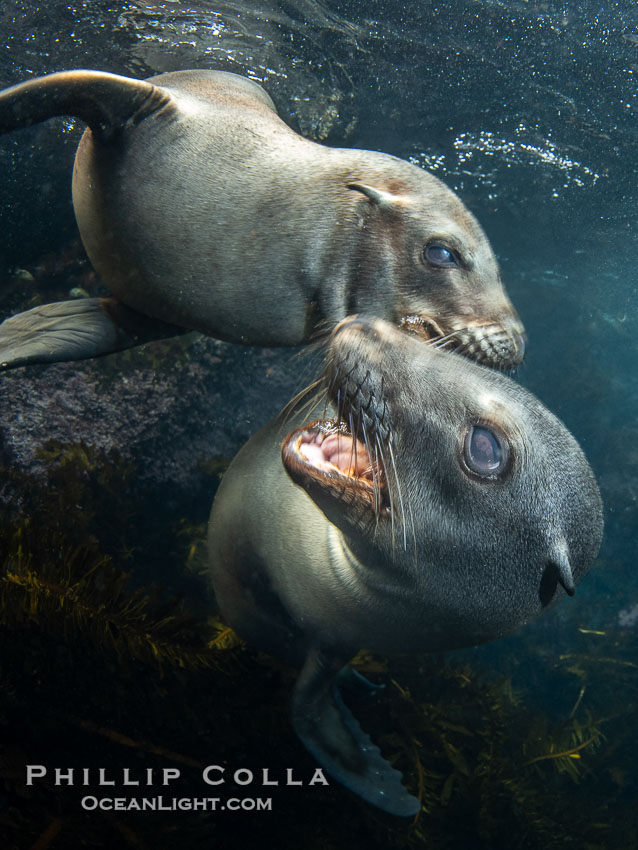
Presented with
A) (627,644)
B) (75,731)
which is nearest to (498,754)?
(75,731)

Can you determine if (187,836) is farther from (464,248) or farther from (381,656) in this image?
(464,248)

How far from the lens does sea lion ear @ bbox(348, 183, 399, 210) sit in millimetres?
2322

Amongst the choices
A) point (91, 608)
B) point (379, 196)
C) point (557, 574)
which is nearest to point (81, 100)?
point (379, 196)

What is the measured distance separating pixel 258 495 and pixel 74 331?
124 centimetres

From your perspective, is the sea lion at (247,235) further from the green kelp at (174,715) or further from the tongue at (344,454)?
the green kelp at (174,715)

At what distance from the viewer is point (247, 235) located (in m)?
2.43

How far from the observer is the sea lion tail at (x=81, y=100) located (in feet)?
7.78

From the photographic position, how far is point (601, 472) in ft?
41.6

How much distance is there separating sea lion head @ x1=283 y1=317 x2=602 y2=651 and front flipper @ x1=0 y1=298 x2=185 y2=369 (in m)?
1.34

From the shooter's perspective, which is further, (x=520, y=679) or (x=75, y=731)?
(x=520, y=679)

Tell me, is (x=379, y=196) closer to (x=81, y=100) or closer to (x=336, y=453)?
(x=336, y=453)

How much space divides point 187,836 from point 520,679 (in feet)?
24.2

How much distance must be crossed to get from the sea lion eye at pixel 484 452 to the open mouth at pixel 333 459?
1.02 feet

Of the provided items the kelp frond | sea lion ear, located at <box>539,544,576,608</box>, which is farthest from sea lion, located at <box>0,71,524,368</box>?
the kelp frond
